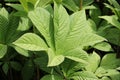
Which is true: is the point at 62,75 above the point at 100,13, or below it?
below

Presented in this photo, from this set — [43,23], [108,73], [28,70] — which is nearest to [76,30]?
[43,23]

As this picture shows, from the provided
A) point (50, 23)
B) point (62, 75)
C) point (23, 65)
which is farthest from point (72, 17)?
point (23, 65)

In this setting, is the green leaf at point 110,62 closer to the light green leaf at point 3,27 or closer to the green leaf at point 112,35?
the green leaf at point 112,35

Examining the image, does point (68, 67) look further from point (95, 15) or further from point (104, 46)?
point (95, 15)

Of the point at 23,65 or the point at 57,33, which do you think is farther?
the point at 23,65

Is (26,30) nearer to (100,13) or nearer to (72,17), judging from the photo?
(72,17)

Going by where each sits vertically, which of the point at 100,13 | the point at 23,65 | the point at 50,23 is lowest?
the point at 23,65
